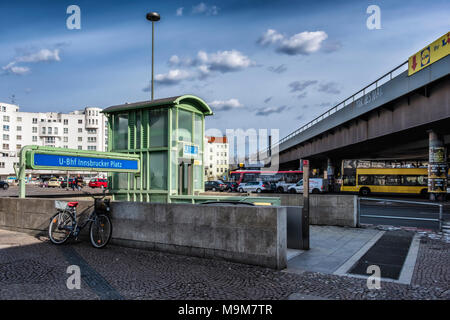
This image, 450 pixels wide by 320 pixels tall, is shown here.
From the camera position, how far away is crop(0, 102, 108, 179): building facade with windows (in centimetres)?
9669

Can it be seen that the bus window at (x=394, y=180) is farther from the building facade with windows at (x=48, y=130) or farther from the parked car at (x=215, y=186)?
the building facade with windows at (x=48, y=130)

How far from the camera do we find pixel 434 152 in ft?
82.7

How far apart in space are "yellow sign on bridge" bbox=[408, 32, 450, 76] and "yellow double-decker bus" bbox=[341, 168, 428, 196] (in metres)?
18.5

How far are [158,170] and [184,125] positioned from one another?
1.65m

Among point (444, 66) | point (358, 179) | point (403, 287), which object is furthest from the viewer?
point (358, 179)

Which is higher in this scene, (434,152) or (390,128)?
(390,128)

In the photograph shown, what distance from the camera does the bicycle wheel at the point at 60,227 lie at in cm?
800

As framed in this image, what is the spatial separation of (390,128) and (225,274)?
21.9m

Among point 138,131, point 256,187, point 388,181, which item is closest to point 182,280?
point 138,131

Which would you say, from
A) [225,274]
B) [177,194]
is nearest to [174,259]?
[225,274]

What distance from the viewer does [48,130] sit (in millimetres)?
101000

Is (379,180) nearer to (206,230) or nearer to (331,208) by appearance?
(331,208)
